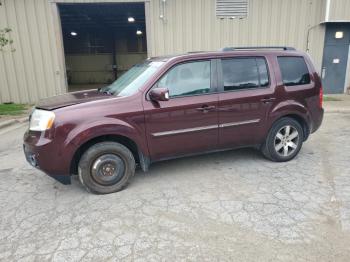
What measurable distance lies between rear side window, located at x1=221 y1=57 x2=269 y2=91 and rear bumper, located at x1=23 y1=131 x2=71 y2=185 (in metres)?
2.45

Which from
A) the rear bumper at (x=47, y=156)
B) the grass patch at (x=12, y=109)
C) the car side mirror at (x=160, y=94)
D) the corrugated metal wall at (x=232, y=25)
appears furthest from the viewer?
the corrugated metal wall at (x=232, y=25)

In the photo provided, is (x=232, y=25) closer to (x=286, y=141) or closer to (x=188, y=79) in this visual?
(x=286, y=141)

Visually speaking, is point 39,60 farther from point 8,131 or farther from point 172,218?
point 172,218

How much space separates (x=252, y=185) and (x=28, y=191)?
3051mm

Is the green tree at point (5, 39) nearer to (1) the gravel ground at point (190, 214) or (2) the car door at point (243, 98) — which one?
(1) the gravel ground at point (190, 214)

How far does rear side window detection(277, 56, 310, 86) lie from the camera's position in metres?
4.80

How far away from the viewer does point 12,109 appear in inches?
390

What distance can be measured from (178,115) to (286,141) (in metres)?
2.00

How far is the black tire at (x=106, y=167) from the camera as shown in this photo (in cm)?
382

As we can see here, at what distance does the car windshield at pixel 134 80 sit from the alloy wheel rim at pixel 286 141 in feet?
7.38

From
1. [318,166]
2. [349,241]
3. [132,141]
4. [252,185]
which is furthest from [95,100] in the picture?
[318,166]

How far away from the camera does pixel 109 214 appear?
3.46 metres

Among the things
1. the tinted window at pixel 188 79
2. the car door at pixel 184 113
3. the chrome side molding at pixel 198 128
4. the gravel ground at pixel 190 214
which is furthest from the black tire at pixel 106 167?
the tinted window at pixel 188 79

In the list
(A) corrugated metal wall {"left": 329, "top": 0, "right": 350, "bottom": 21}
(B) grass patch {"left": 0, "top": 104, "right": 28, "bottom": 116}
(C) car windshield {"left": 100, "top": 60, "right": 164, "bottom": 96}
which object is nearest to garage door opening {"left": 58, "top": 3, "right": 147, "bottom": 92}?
(B) grass patch {"left": 0, "top": 104, "right": 28, "bottom": 116}
